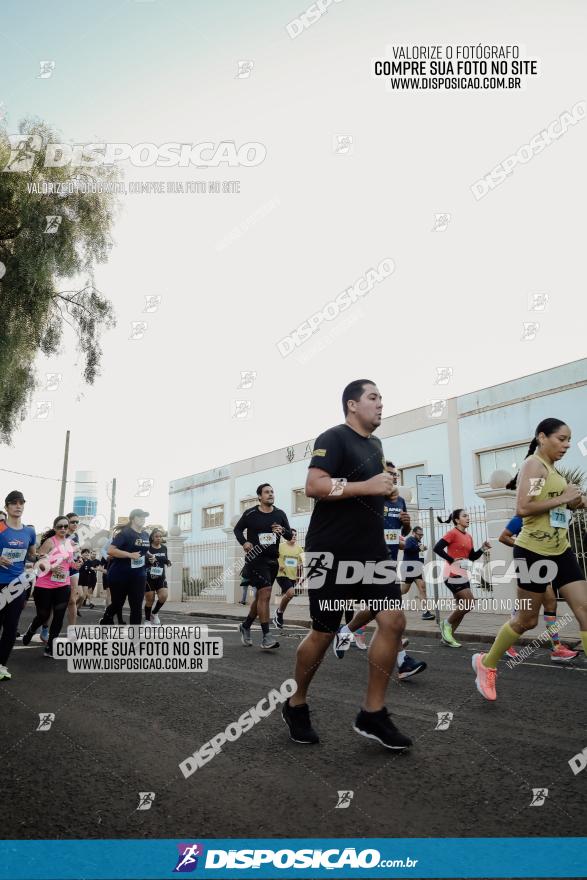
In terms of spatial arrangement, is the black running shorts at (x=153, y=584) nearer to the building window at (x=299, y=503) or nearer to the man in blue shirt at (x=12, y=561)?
the man in blue shirt at (x=12, y=561)

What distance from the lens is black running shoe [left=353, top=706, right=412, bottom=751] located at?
3139 millimetres

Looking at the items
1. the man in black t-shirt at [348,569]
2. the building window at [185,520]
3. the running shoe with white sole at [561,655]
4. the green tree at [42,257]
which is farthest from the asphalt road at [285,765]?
the building window at [185,520]

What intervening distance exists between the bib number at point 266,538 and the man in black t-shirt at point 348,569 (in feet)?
15.2

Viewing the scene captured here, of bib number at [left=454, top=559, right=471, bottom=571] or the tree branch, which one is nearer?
bib number at [left=454, top=559, right=471, bottom=571]

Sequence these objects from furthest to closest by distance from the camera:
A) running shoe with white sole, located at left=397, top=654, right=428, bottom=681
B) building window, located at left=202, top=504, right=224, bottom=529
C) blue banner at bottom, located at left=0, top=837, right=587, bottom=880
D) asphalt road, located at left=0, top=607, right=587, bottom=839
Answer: building window, located at left=202, top=504, right=224, bottom=529, running shoe with white sole, located at left=397, top=654, right=428, bottom=681, asphalt road, located at left=0, top=607, right=587, bottom=839, blue banner at bottom, located at left=0, top=837, right=587, bottom=880

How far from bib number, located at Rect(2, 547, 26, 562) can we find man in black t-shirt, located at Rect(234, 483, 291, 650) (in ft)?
8.78

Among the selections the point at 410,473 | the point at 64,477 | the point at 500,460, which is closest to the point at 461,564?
the point at 500,460

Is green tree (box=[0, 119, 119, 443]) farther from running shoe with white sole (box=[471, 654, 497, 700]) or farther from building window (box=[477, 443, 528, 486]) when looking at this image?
running shoe with white sole (box=[471, 654, 497, 700])

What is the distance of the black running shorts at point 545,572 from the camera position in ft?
13.9

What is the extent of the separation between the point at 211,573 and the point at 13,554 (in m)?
17.8

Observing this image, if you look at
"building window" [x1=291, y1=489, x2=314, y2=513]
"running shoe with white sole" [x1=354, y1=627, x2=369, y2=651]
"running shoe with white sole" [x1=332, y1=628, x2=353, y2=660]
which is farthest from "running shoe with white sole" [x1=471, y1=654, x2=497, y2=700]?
"building window" [x1=291, y1=489, x2=314, y2=513]

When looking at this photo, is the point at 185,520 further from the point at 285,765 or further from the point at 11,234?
the point at 285,765

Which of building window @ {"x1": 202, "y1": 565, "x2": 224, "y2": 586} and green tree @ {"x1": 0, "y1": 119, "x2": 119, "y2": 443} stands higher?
green tree @ {"x1": 0, "y1": 119, "x2": 119, "y2": 443}

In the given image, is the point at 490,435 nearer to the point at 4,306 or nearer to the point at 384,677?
the point at 4,306
